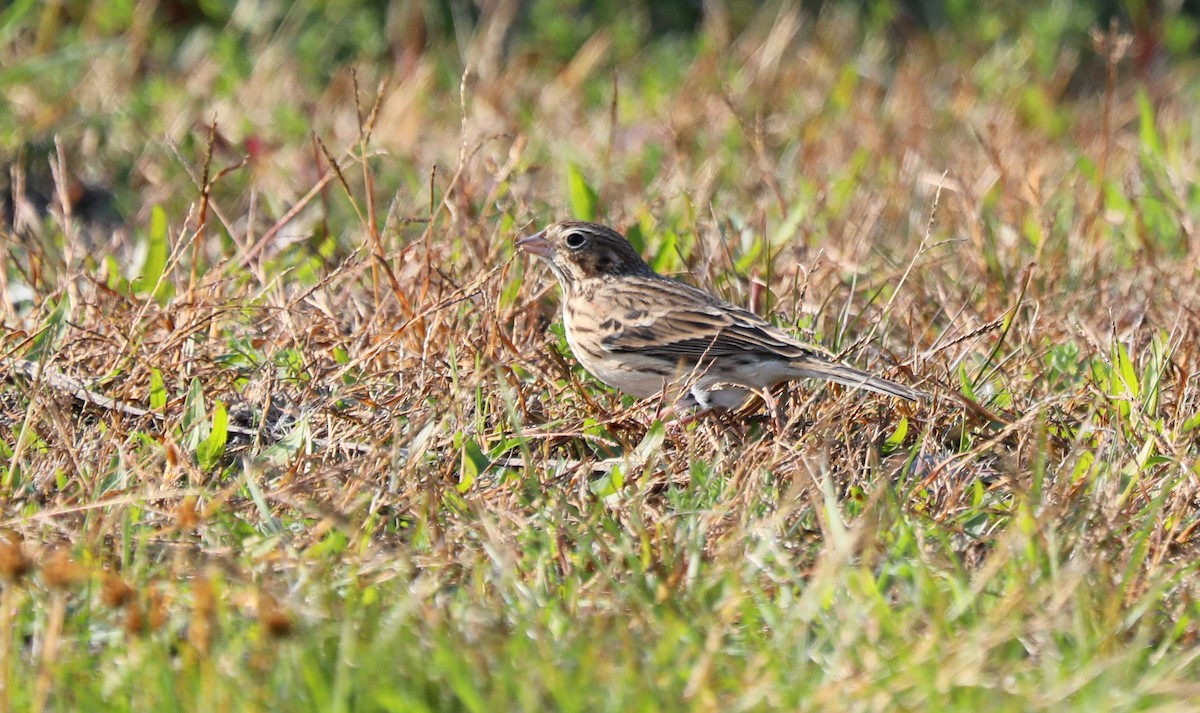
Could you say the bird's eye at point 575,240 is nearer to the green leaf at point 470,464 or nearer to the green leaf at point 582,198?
the green leaf at point 582,198

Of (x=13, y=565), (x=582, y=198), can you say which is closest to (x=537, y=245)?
(x=582, y=198)

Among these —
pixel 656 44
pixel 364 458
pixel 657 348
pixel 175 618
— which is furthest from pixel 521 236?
pixel 656 44

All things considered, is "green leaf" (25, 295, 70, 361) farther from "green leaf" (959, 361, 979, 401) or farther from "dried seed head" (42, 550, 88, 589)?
"green leaf" (959, 361, 979, 401)

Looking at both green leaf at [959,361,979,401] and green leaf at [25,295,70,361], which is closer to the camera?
green leaf at [25,295,70,361]

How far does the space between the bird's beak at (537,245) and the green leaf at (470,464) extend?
102cm

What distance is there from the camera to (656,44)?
941 cm

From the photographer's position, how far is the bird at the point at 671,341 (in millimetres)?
4496

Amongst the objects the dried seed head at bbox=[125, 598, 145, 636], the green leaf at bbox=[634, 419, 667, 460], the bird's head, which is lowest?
the green leaf at bbox=[634, 419, 667, 460]

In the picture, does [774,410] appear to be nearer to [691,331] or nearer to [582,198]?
[691,331]

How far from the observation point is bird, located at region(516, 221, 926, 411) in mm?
4496

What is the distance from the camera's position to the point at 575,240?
5227 millimetres

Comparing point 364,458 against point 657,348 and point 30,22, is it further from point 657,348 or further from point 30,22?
point 30,22

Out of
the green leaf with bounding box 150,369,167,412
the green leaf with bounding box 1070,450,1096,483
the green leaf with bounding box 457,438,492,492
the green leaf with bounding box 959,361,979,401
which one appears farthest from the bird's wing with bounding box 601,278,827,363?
the green leaf with bounding box 150,369,167,412

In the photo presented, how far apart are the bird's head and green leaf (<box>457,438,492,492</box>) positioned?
1057 mm
